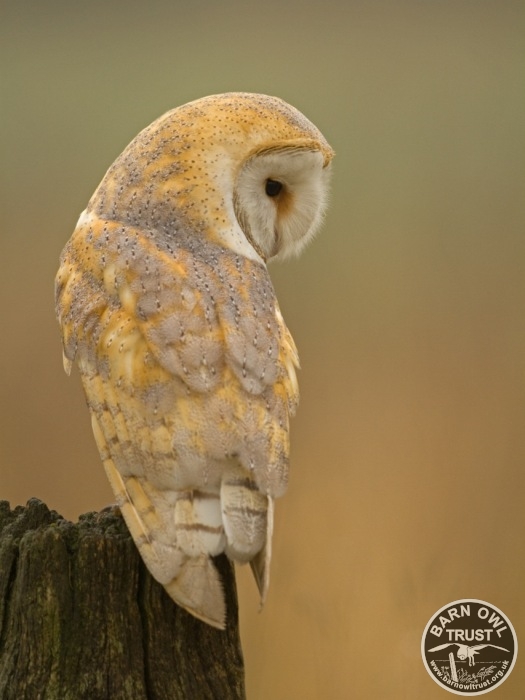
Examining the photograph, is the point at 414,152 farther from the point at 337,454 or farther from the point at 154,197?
the point at 154,197

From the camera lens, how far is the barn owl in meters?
1.43

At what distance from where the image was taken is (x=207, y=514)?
1.42 m

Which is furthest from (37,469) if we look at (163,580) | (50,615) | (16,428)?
(163,580)

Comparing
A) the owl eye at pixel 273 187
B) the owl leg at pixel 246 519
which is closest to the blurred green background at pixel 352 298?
the owl eye at pixel 273 187

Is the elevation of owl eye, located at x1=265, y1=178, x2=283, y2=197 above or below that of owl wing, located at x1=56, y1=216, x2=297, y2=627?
above

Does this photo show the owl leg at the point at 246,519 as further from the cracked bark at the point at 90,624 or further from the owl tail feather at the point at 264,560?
the cracked bark at the point at 90,624

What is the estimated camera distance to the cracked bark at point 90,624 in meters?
1.51

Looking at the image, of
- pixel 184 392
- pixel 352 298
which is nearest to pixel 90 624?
pixel 184 392

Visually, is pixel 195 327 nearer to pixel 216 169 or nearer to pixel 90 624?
pixel 216 169

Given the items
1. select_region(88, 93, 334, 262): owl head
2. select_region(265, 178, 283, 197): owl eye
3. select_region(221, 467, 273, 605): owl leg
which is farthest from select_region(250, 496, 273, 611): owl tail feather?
select_region(265, 178, 283, 197): owl eye

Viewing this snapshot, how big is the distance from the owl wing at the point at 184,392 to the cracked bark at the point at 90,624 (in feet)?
0.44

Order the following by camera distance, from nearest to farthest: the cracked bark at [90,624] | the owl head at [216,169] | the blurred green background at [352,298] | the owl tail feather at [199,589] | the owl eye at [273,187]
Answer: the owl tail feather at [199,589] < the cracked bark at [90,624] < the owl head at [216,169] < the owl eye at [273,187] < the blurred green background at [352,298]

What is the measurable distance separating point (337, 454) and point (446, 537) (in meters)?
0.34

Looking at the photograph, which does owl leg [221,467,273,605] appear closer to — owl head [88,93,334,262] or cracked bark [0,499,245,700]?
cracked bark [0,499,245,700]
